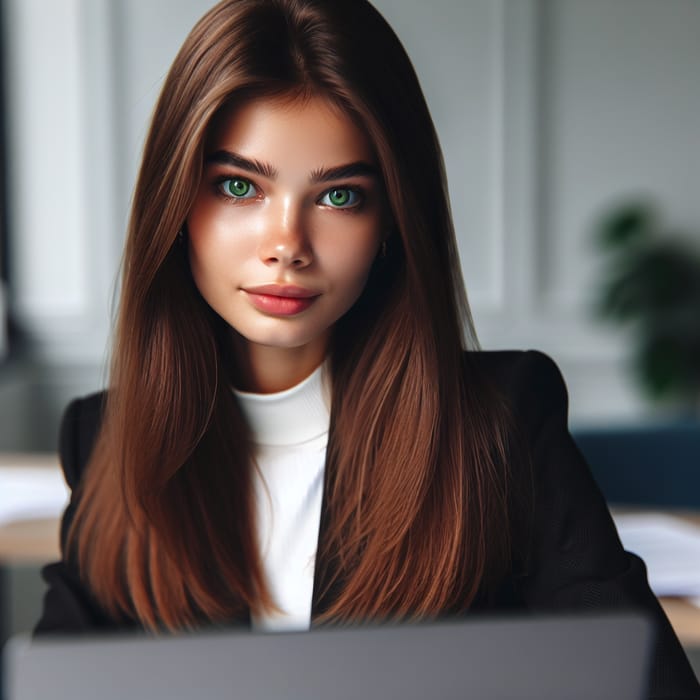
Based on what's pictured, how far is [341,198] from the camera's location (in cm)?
54

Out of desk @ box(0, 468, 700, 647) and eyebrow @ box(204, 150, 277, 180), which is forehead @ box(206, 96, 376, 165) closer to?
eyebrow @ box(204, 150, 277, 180)

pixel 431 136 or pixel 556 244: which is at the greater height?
pixel 431 136

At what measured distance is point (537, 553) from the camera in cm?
64

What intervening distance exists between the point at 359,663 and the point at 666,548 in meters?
0.71

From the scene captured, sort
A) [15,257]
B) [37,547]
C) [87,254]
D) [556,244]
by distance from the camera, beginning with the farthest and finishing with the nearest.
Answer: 1. [556,244]
2. [87,254]
3. [15,257]
4. [37,547]

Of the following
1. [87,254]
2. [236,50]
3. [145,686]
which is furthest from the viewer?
[87,254]

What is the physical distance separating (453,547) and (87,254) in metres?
2.05

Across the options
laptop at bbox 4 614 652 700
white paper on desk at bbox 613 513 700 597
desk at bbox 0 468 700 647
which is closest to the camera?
laptop at bbox 4 614 652 700

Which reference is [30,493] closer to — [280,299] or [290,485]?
[290,485]

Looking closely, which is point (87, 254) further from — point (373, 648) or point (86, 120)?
point (373, 648)

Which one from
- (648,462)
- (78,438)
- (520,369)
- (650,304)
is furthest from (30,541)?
(650,304)

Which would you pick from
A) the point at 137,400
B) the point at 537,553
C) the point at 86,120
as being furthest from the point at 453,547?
the point at 86,120

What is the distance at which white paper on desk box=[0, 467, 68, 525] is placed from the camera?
1.19 metres

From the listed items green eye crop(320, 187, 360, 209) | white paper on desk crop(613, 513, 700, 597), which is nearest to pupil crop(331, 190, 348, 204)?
green eye crop(320, 187, 360, 209)
